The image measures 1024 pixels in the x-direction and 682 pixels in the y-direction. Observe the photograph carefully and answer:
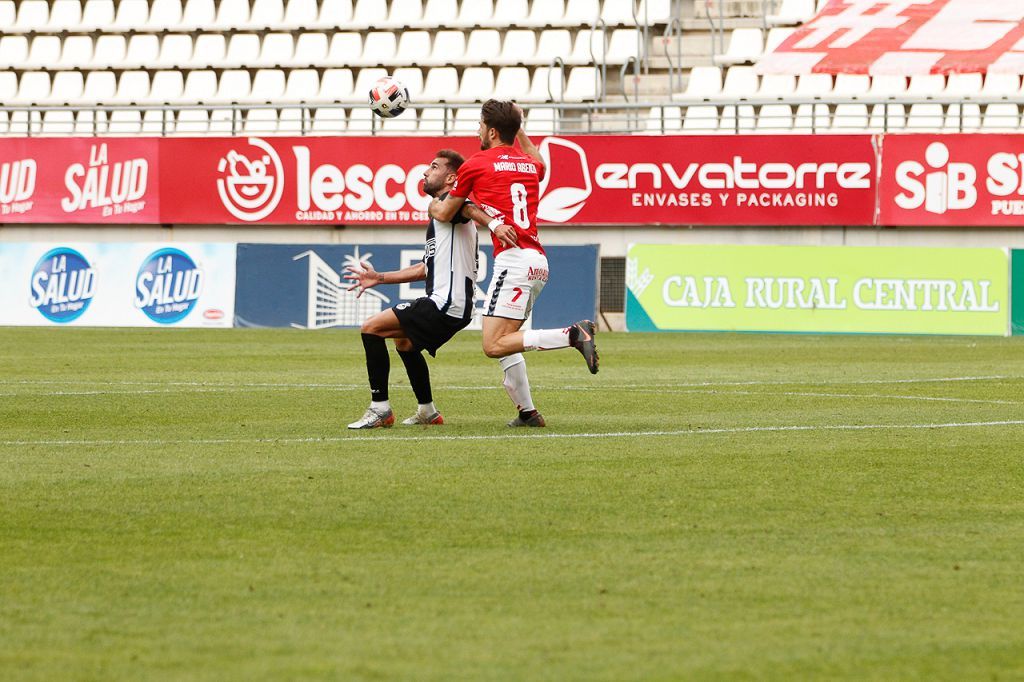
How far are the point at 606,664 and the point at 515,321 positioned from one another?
5.83m

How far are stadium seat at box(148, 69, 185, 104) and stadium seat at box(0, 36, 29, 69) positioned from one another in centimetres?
339

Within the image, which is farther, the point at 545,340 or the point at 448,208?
the point at 448,208

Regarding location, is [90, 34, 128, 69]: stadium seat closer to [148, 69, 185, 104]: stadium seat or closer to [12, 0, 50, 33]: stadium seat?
[148, 69, 185, 104]: stadium seat

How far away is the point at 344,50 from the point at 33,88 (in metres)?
6.62

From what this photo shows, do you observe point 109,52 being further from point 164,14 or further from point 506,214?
point 506,214

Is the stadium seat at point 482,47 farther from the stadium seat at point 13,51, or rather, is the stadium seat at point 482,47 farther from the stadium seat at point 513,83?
the stadium seat at point 13,51

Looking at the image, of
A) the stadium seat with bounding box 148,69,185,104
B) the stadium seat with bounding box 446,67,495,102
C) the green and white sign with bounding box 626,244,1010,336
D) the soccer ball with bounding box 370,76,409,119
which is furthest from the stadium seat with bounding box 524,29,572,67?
the soccer ball with bounding box 370,76,409,119

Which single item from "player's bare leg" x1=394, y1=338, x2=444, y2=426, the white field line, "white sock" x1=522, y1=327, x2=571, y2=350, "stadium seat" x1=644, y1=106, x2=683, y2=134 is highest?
"stadium seat" x1=644, y1=106, x2=683, y2=134

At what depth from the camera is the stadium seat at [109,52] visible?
113ft

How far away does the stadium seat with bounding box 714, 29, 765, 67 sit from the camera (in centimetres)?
3027

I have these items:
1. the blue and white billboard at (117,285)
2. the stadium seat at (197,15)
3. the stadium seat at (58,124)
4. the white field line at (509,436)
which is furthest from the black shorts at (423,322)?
the stadium seat at (197,15)

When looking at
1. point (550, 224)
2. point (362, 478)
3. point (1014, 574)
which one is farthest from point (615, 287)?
point (1014, 574)

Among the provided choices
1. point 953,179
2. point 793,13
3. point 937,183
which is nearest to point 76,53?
point 793,13

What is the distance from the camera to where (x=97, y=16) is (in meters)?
35.5
